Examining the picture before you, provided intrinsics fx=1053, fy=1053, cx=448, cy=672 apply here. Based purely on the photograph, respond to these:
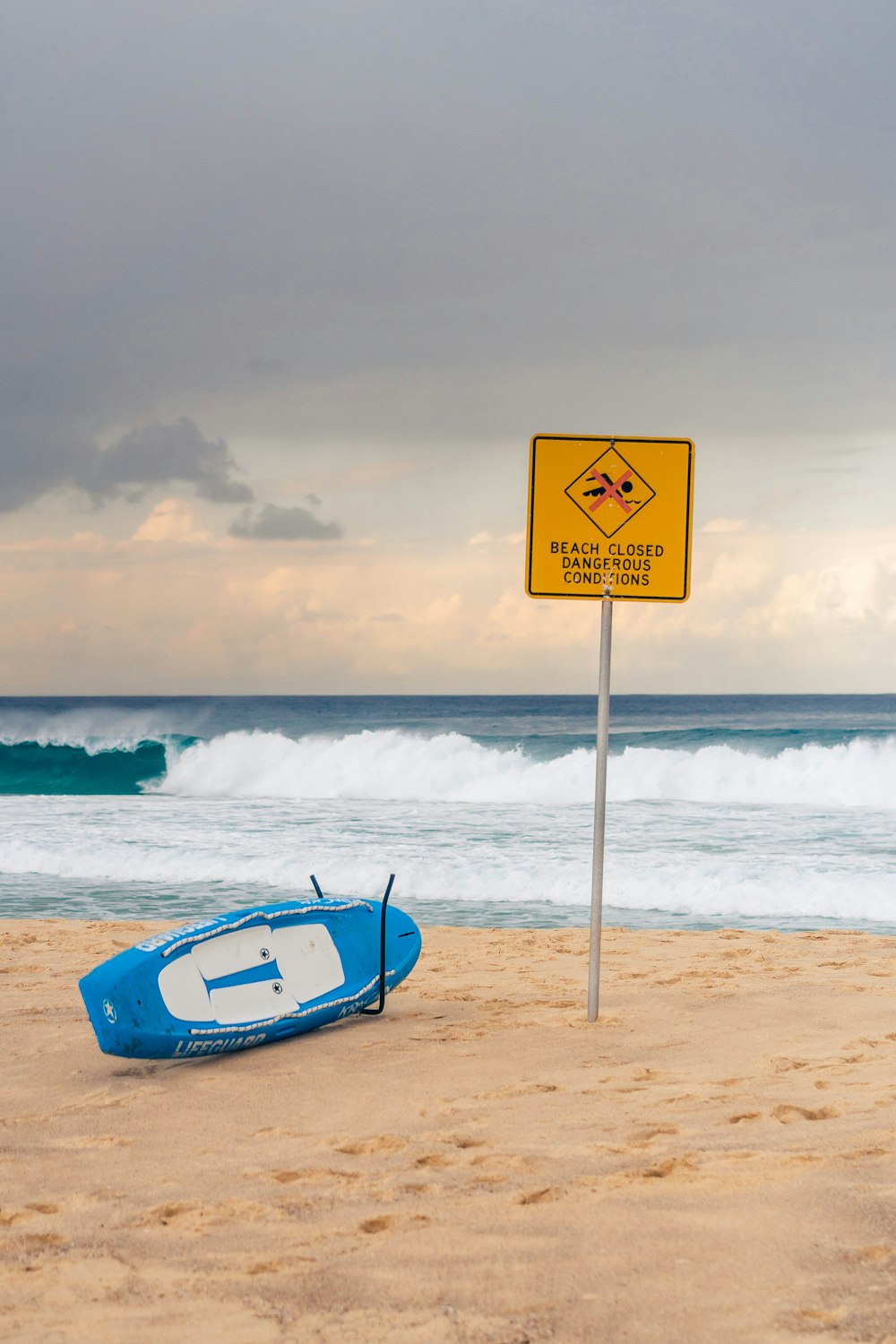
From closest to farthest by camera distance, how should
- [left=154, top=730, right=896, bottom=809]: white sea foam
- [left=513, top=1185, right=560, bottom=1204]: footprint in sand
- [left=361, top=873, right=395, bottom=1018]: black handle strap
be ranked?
[left=513, top=1185, right=560, bottom=1204]: footprint in sand < [left=361, top=873, right=395, bottom=1018]: black handle strap < [left=154, top=730, right=896, bottom=809]: white sea foam

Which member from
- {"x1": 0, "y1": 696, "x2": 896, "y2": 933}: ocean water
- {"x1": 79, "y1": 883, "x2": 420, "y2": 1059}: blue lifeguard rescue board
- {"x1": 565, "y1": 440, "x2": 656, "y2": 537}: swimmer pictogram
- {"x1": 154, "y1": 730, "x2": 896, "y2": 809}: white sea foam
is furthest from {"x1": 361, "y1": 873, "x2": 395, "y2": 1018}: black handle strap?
{"x1": 154, "y1": 730, "x2": 896, "y2": 809}: white sea foam

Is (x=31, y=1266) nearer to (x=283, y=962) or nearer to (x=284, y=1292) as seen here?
(x=284, y=1292)

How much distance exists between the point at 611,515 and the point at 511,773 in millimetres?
20525

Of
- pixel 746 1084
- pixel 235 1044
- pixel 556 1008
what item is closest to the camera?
pixel 746 1084

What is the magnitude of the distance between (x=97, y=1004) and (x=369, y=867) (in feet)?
23.4

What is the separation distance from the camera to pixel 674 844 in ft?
44.0

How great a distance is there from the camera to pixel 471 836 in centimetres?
1423

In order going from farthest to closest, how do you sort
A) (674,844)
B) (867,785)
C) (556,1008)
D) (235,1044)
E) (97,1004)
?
1. (867,785)
2. (674,844)
3. (556,1008)
4. (235,1044)
5. (97,1004)

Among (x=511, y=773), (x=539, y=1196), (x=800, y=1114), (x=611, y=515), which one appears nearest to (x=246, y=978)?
(x=539, y=1196)

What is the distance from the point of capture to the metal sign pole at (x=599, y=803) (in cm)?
557

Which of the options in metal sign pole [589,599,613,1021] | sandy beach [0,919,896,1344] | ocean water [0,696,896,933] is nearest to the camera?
sandy beach [0,919,896,1344]

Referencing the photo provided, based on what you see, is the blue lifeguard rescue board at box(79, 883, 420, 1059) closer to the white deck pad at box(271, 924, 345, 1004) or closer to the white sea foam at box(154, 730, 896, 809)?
the white deck pad at box(271, 924, 345, 1004)

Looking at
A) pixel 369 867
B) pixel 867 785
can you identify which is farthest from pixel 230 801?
pixel 867 785

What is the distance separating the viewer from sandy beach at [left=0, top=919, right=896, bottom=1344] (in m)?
2.71
